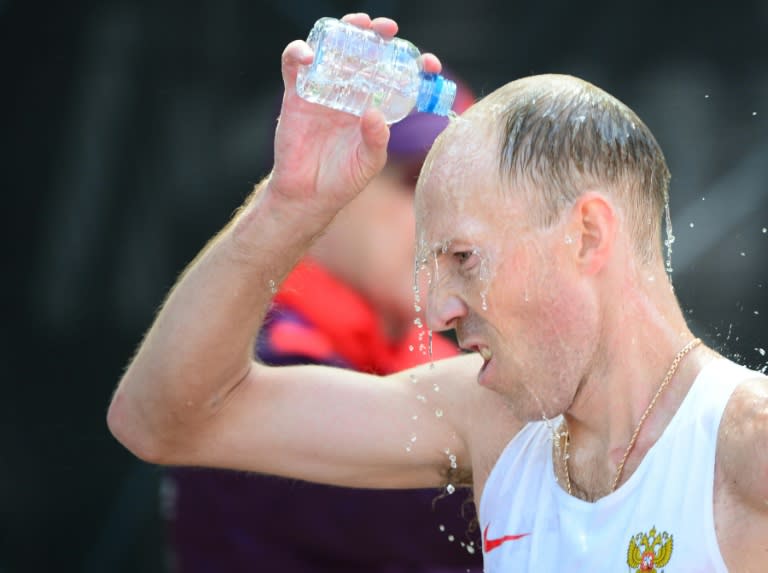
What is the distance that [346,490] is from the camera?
158 inches

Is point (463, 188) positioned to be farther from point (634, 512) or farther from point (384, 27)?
point (634, 512)

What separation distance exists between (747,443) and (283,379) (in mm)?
1259

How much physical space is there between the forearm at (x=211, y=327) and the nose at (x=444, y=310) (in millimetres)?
383

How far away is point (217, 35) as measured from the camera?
509 centimetres

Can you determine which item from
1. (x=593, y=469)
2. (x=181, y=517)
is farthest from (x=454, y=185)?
(x=181, y=517)

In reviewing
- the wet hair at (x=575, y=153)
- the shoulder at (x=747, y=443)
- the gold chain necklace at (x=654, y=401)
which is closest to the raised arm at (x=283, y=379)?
the wet hair at (x=575, y=153)

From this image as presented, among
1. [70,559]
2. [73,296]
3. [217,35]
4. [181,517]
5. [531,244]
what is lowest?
[70,559]

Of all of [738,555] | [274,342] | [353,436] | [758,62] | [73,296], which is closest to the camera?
[738,555]

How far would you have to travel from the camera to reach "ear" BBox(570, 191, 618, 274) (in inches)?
112

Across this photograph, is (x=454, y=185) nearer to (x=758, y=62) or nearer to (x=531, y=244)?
(x=531, y=244)

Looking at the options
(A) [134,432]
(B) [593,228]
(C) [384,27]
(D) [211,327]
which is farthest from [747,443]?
(A) [134,432]

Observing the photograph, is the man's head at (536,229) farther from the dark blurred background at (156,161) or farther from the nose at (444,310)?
the dark blurred background at (156,161)

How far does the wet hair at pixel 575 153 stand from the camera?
286 centimetres

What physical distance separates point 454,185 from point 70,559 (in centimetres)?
305
